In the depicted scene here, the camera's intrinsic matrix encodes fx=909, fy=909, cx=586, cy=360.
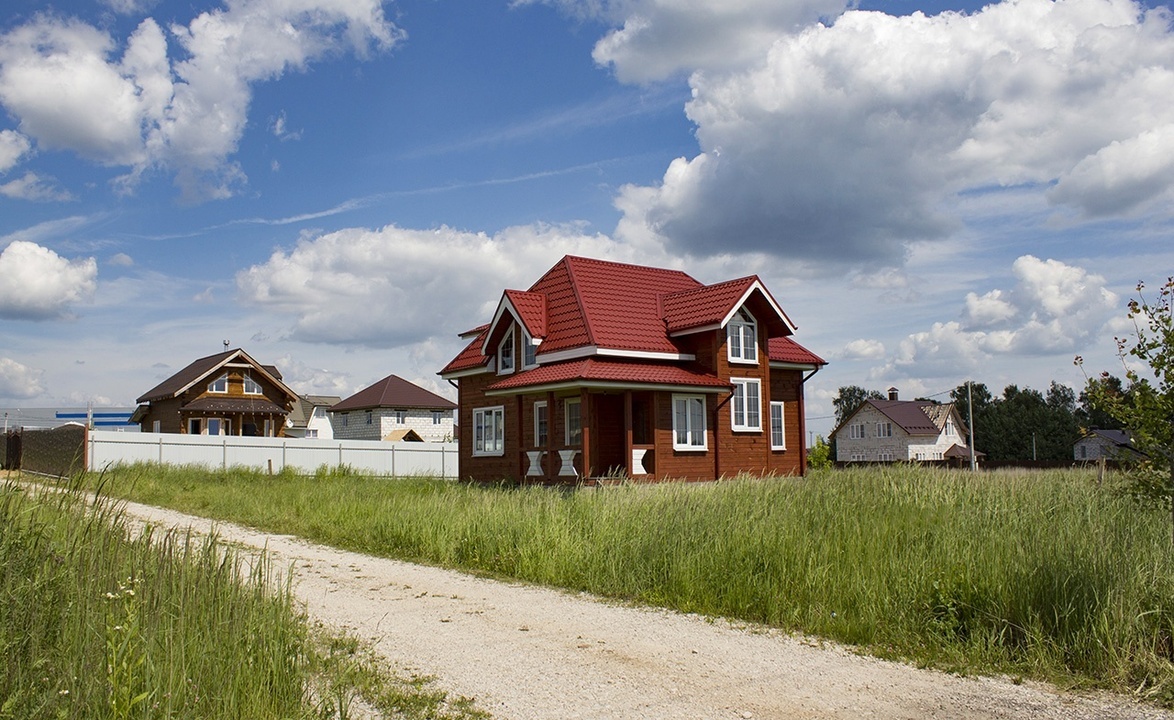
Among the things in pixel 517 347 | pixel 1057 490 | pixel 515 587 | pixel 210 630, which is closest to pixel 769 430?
pixel 517 347

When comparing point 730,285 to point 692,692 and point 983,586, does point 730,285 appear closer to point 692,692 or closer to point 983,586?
point 983,586

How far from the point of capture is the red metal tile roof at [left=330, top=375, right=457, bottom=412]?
2498 inches

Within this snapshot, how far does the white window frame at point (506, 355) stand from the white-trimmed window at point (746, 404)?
704cm

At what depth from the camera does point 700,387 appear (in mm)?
25531

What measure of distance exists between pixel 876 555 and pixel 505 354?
20.8 meters

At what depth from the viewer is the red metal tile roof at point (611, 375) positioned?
23.8 meters

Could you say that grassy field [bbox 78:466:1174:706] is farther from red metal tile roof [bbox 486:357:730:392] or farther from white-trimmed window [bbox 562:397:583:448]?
white-trimmed window [bbox 562:397:583:448]

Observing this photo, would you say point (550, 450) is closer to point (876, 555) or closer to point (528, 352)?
point (528, 352)

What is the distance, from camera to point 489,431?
3047 centimetres

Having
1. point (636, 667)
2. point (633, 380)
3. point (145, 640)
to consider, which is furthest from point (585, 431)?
point (145, 640)

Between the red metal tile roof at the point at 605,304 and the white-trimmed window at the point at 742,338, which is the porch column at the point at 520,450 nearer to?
the red metal tile roof at the point at 605,304

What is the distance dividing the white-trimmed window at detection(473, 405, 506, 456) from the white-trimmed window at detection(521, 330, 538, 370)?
6.99ft

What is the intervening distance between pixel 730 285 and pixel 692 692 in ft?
70.3

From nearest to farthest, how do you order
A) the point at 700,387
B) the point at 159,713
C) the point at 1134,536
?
the point at 159,713 → the point at 1134,536 → the point at 700,387
